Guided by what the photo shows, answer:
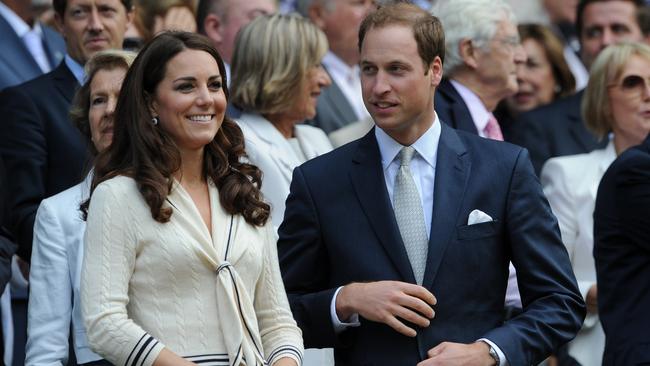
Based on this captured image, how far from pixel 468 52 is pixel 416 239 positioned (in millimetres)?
2540

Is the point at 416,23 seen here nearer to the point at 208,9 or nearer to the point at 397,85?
the point at 397,85

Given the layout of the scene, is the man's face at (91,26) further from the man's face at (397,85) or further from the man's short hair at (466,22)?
the man's face at (397,85)

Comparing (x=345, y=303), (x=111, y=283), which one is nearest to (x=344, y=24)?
(x=345, y=303)

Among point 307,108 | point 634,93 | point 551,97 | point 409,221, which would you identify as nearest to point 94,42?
point 307,108

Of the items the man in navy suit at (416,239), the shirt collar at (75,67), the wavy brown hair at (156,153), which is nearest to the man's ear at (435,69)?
the man in navy suit at (416,239)

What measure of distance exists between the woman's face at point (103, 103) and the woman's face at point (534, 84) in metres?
4.61

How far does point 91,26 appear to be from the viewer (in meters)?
7.29

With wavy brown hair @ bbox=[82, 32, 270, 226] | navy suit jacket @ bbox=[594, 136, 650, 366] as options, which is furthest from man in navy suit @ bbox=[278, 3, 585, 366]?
navy suit jacket @ bbox=[594, 136, 650, 366]

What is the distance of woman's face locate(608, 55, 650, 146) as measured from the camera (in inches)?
315

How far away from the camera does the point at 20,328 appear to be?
22.4 feet

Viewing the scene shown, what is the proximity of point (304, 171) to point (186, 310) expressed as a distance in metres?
1.00

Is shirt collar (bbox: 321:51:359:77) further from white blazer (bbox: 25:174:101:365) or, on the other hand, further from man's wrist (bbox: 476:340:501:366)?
man's wrist (bbox: 476:340:501:366)

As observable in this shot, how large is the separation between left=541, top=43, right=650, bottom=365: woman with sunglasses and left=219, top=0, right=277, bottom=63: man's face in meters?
1.99

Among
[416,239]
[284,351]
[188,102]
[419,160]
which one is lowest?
[284,351]
